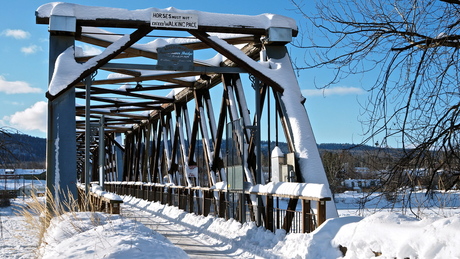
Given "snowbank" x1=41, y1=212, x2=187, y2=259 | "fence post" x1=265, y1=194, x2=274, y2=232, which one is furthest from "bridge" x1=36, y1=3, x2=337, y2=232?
"snowbank" x1=41, y1=212, x2=187, y2=259

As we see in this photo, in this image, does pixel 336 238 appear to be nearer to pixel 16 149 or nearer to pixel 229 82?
pixel 16 149

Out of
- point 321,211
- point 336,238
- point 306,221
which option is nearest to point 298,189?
point 306,221

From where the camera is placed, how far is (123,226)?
6621 mm

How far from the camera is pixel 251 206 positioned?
11445mm

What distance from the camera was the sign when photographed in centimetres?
1189

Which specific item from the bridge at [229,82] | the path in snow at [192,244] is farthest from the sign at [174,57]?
the path in snow at [192,244]

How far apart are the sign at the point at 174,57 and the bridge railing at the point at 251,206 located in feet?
10.0

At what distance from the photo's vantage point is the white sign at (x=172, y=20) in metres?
11.0

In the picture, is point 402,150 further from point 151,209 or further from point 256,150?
point 151,209

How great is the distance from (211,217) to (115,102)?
30.3ft

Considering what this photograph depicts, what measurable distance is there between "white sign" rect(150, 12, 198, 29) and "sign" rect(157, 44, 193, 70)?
880 mm

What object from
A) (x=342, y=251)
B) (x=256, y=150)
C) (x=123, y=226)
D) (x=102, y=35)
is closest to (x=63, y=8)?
(x=102, y=35)

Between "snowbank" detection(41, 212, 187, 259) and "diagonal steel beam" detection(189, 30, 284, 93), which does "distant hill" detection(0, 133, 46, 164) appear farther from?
"diagonal steel beam" detection(189, 30, 284, 93)

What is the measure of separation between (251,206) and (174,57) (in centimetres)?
365
